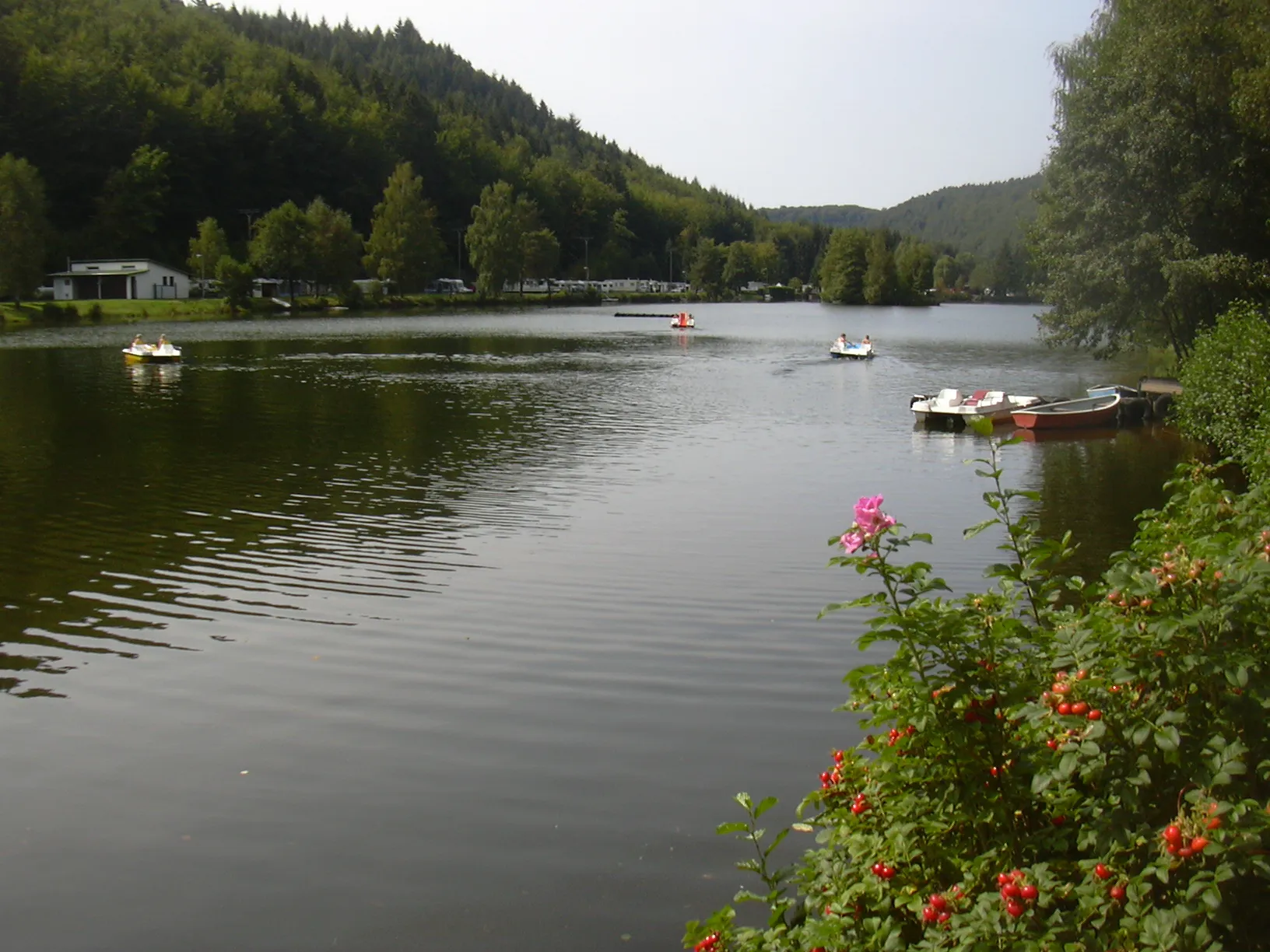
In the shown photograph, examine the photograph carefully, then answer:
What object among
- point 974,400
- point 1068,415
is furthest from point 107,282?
point 1068,415

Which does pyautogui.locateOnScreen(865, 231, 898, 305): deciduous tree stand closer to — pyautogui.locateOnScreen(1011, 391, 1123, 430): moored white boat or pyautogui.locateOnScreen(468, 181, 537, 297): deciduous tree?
pyautogui.locateOnScreen(468, 181, 537, 297): deciduous tree

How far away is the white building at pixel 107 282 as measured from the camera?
120125 mm

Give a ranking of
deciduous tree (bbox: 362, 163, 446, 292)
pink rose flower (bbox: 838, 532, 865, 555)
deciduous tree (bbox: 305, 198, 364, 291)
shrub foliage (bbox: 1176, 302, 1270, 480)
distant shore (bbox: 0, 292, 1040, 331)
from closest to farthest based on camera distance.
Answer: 1. pink rose flower (bbox: 838, 532, 865, 555)
2. shrub foliage (bbox: 1176, 302, 1270, 480)
3. distant shore (bbox: 0, 292, 1040, 331)
4. deciduous tree (bbox: 305, 198, 364, 291)
5. deciduous tree (bbox: 362, 163, 446, 292)

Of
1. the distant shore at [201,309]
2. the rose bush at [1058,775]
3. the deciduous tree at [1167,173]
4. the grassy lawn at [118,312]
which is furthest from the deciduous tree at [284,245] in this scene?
the rose bush at [1058,775]

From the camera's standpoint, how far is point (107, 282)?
122 meters

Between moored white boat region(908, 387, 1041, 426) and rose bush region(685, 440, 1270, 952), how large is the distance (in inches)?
1190

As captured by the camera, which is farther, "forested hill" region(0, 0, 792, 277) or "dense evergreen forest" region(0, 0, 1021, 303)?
"forested hill" region(0, 0, 792, 277)

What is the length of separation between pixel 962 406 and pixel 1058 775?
1275 inches

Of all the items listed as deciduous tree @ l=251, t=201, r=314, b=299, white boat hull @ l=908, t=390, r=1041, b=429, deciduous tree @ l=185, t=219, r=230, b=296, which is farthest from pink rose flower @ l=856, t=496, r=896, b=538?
deciduous tree @ l=185, t=219, r=230, b=296

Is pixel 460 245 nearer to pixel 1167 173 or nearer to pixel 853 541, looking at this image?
pixel 1167 173

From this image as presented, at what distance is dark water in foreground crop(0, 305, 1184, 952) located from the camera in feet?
25.1

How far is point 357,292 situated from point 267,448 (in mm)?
116119

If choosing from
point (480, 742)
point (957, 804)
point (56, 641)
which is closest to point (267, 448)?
point (56, 641)

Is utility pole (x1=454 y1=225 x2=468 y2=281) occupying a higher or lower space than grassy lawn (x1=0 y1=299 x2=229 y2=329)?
higher
